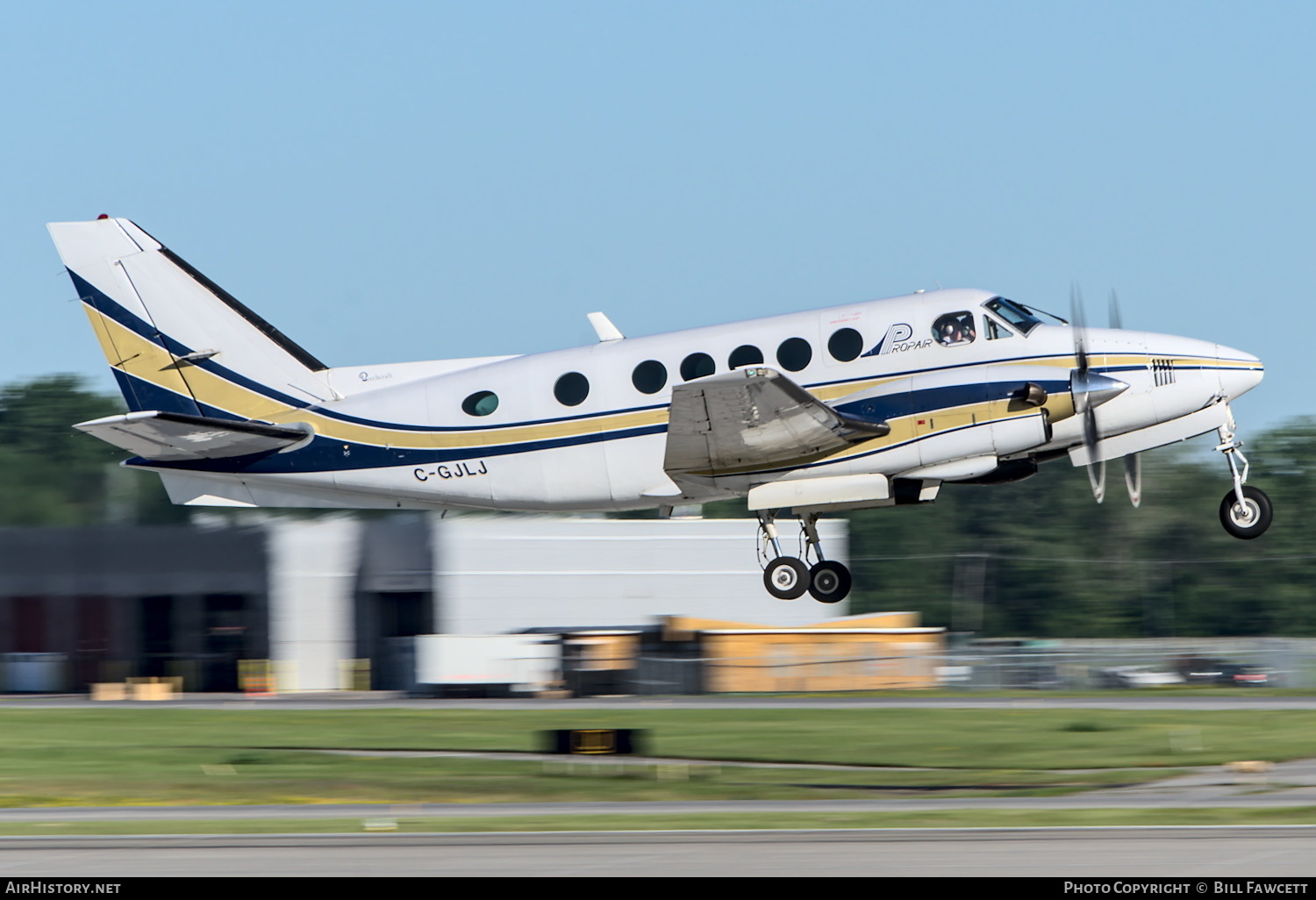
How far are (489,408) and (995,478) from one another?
7.00m

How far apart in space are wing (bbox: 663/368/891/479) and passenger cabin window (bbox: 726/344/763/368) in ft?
2.45

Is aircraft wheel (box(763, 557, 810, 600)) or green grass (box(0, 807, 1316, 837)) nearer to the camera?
green grass (box(0, 807, 1316, 837))

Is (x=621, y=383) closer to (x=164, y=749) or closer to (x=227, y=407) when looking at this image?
(x=227, y=407)

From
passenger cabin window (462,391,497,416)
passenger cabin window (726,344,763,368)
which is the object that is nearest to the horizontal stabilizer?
passenger cabin window (462,391,497,416)

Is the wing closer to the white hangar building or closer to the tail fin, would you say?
the tail fin

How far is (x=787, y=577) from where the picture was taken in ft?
67.5

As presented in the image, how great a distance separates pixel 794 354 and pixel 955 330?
215 cm

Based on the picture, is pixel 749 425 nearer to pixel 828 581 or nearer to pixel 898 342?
pixel 898 342

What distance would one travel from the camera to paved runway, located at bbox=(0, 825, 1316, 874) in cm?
1514

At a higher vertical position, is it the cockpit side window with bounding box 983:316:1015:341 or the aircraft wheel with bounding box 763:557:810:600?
the cockpit side window with bounding box 983:316:1015:341

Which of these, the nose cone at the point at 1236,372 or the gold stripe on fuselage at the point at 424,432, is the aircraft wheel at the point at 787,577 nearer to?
the gold stripe on fuselage at the point at 424,432

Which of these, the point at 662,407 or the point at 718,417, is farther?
the point at 662,407

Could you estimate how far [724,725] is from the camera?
108 feet

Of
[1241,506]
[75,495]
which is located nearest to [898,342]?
[1241,506]
